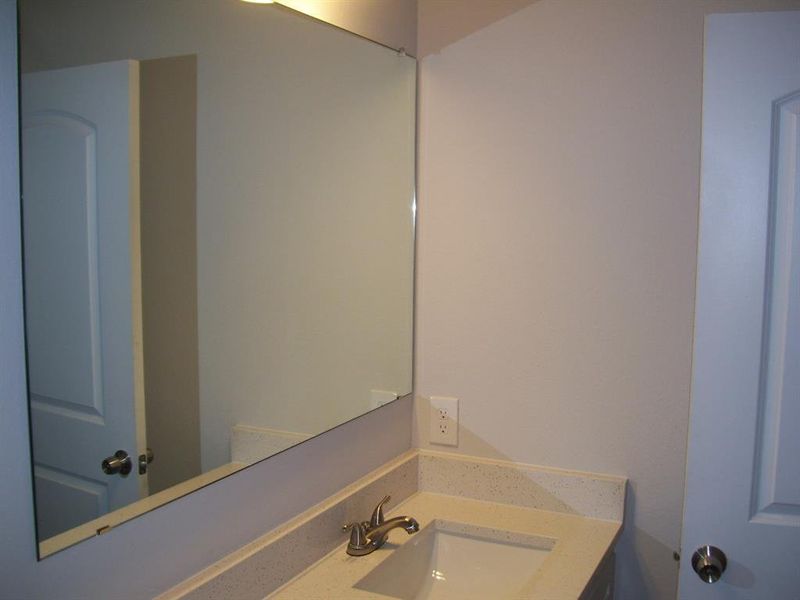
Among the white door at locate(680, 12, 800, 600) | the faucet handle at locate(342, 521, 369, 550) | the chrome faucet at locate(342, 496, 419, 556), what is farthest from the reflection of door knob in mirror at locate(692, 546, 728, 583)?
the faucet handle at locate(342, 521, 369, 550)

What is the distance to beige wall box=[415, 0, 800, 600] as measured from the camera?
5.43 ft

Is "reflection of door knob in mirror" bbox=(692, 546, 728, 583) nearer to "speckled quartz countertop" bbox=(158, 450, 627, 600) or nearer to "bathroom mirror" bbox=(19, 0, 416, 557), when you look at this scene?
"speckled quartz countertop" bbox=(158, 450, 627, 600)

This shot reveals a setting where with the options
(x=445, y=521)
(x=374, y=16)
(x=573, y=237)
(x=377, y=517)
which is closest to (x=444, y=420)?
(x=445, y=521)

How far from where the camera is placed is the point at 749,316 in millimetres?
1396

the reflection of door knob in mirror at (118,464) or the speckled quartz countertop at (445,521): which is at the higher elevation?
the reflection of door knob in mirror at (118,464)

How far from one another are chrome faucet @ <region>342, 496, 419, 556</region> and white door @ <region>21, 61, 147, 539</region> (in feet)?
1.93

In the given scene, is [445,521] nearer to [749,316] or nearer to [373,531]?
[373,531]

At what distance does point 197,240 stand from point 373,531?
0.76 m

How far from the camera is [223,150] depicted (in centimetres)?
130

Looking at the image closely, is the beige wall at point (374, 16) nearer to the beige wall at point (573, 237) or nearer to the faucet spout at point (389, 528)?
the beige wall at point (573, 237)

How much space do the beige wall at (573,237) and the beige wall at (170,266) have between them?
831 mm

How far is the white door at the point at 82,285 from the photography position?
90cm

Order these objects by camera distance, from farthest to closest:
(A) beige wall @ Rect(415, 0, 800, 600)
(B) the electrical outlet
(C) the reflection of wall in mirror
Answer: (B) the electrical outlet
(A) beige wall @ Rect(415, 0, 800, 600)
(C) the reflection of wall in mirror

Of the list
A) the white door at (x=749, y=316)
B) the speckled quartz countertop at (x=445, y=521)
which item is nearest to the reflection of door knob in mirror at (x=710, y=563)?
the white door at (x=749, y=316)
